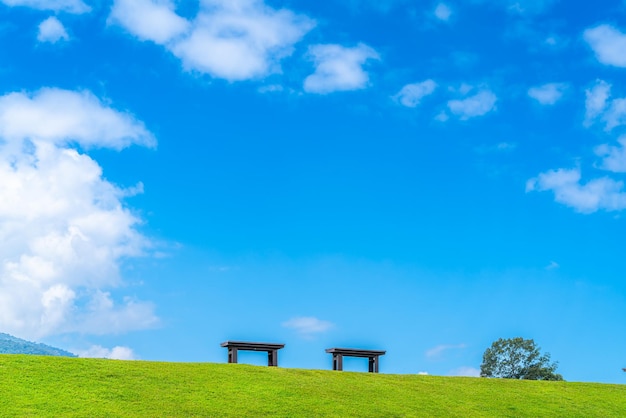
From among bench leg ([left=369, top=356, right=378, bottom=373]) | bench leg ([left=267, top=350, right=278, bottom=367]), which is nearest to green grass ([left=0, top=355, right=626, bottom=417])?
bench leg ([left=369, top=356, right=378, bottom=373])

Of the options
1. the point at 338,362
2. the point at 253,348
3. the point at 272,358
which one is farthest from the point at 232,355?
the point at 338,362

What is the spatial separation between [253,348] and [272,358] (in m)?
0.81

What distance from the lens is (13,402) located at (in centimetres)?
1870

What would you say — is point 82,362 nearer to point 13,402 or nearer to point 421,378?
point 13,402

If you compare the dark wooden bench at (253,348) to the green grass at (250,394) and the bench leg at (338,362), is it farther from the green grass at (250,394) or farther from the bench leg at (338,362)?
the bench leg at (338,362)

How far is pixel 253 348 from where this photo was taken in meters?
26.7

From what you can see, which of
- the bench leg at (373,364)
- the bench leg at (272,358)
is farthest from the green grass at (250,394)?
the bench leg at (272,358)

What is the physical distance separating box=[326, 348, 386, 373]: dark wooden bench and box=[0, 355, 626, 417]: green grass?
1454 mm

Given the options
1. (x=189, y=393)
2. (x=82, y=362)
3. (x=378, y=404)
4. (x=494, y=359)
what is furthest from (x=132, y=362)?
(x=494, y=359)

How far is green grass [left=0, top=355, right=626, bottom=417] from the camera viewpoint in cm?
Answer: 1942

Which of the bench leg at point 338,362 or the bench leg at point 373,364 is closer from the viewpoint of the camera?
the bench leg at point 338,362

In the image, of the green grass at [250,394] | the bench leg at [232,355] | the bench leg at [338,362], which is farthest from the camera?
the bench leg at [338,362]

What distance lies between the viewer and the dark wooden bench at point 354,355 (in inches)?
1085

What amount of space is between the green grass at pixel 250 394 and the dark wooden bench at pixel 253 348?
154cm
